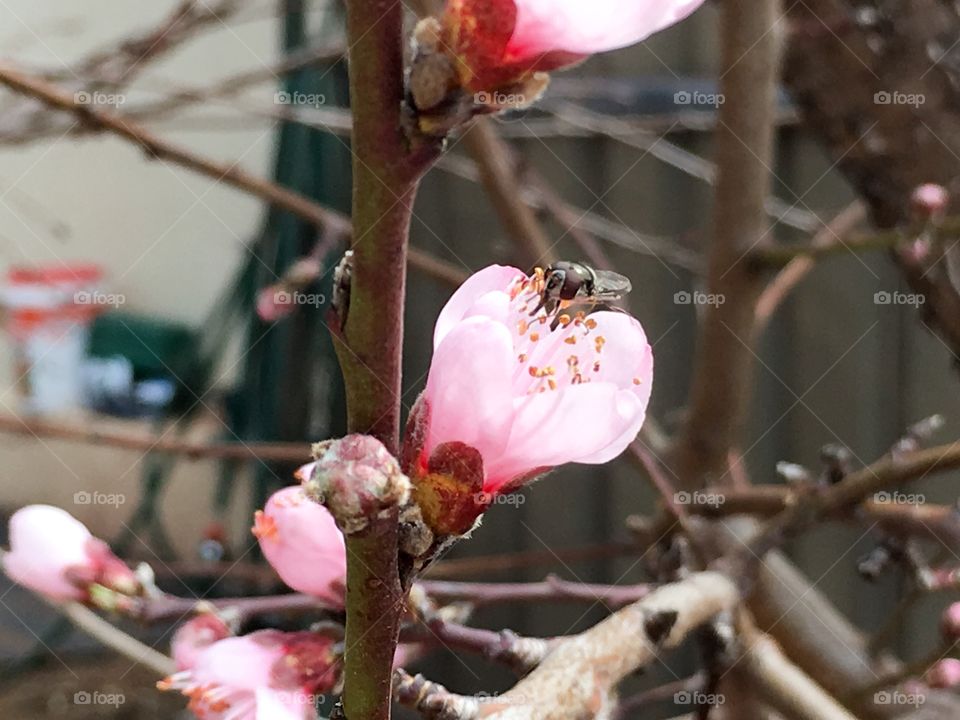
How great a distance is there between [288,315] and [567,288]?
0.90m

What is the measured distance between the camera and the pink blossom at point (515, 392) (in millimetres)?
186

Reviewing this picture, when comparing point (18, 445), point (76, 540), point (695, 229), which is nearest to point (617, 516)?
point (695, 229)

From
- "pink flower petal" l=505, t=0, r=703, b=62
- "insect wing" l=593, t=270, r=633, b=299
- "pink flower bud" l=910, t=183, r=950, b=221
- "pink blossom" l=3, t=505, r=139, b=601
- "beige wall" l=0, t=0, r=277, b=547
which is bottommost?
"pink blossom" l=3, t=505, r=139, b=601

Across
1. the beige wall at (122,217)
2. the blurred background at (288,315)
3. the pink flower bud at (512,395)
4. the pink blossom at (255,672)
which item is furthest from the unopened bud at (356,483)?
the beige wall at (122,217)

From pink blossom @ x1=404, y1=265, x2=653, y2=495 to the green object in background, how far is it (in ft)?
3.36

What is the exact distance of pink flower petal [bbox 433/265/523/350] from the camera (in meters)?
0.21

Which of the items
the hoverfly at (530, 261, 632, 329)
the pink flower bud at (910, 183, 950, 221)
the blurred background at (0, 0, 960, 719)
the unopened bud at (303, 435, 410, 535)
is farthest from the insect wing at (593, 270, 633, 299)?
the blurred background at (0, 0, 960, 719)

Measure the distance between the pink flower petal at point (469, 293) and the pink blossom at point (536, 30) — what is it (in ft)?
0.19

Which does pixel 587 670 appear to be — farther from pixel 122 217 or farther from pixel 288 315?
pixel 122 217

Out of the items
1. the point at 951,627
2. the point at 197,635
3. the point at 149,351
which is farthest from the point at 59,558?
the point at 149,351

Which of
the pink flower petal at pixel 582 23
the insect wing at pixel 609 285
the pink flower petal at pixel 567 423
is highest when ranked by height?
the pink flower petal at pixel 582 23

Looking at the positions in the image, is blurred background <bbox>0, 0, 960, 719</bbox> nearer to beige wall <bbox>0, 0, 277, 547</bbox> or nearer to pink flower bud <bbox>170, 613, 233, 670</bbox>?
beige wall <bbox>0, 0, 277, 547</bbox>

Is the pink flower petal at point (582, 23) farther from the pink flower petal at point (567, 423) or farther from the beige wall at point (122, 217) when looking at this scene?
the beige wall at point (122, 217)

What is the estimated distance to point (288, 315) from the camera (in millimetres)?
1082
